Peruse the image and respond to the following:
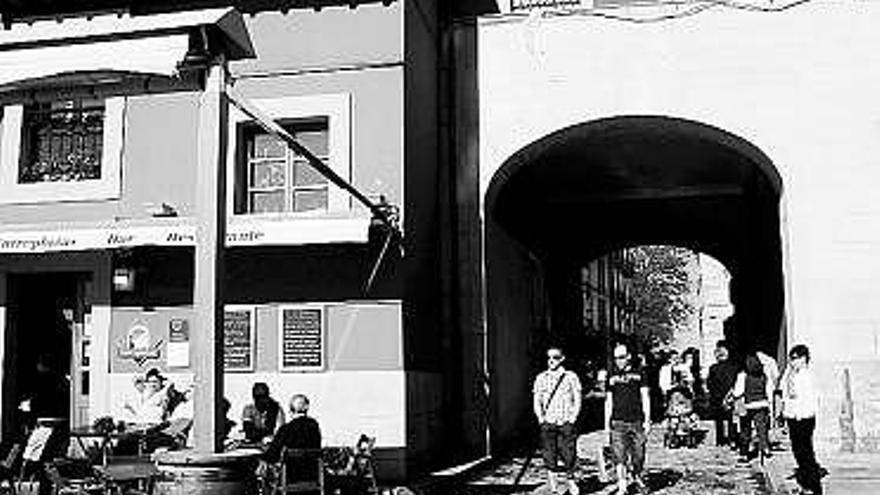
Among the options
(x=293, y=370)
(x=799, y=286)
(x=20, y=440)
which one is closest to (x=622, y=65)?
(x=799, y=286)

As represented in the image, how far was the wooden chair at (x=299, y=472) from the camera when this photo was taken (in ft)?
28.5

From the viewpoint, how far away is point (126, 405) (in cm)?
1129

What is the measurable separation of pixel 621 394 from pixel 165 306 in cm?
524

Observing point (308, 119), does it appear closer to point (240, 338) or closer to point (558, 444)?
point (240, 338)

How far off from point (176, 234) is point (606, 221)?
14654 mm

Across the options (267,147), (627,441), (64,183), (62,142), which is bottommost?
(627,441)

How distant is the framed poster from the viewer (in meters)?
11.8

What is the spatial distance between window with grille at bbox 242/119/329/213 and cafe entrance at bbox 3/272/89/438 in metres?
2.31

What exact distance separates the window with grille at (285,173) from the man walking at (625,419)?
3.86 metres

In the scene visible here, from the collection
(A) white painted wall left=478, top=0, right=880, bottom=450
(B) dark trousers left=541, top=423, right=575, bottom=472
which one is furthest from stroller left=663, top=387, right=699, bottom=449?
(B) dark trousers left=541, top=423, right=575, bottom=472

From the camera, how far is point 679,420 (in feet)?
50.0

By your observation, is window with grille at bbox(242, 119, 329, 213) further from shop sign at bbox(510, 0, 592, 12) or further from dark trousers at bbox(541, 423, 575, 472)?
dark trousers at bbox(541, 423, 575, 472)

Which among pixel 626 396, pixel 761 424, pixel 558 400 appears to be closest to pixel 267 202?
pixel 558 400

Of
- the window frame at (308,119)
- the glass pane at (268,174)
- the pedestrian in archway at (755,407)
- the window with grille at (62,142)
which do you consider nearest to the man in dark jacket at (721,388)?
the pedestrian in archway at (755,407)
